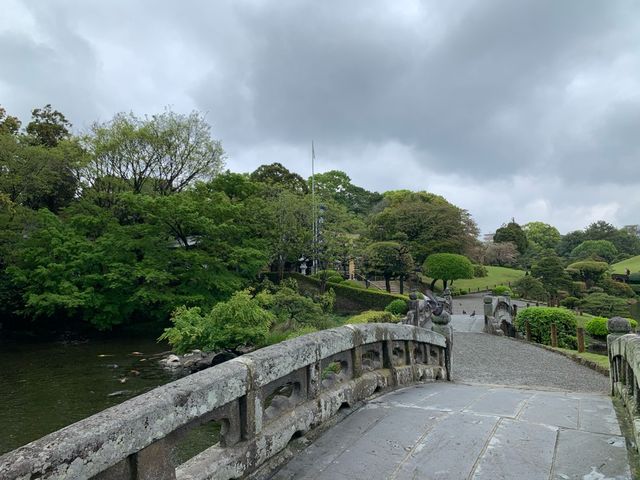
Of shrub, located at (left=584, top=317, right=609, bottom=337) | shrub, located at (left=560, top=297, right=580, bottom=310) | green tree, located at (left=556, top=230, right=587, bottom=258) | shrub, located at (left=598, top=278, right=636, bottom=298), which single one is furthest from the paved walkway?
green tree, located at (left=556, top=230, right=587, bottom=258)

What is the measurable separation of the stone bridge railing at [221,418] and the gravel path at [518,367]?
688 cm

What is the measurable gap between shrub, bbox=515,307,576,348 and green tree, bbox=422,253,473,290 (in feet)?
51.2

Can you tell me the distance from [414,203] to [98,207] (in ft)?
96.9

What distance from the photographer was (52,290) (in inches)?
839

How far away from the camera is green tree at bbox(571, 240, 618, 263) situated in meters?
62.3

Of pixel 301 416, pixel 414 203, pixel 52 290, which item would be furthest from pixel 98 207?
pixel 414 203

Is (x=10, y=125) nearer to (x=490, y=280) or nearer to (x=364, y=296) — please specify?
(x=364, y=296)

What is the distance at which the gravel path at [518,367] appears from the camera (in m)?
12.1

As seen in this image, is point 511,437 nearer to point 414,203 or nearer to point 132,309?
point 132,309

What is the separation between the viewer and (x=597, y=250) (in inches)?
2480

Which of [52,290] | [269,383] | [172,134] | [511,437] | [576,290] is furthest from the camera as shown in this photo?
[576,290]

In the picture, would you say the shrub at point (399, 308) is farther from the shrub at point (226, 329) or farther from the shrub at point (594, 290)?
the shrub at point (594, 290)

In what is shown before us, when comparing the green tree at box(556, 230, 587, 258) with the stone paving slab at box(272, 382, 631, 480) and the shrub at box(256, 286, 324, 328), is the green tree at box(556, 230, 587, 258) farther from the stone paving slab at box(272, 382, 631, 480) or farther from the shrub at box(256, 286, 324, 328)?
the stone paving slab at box(272, 382, 631, 480)

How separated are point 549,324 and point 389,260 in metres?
15.9
